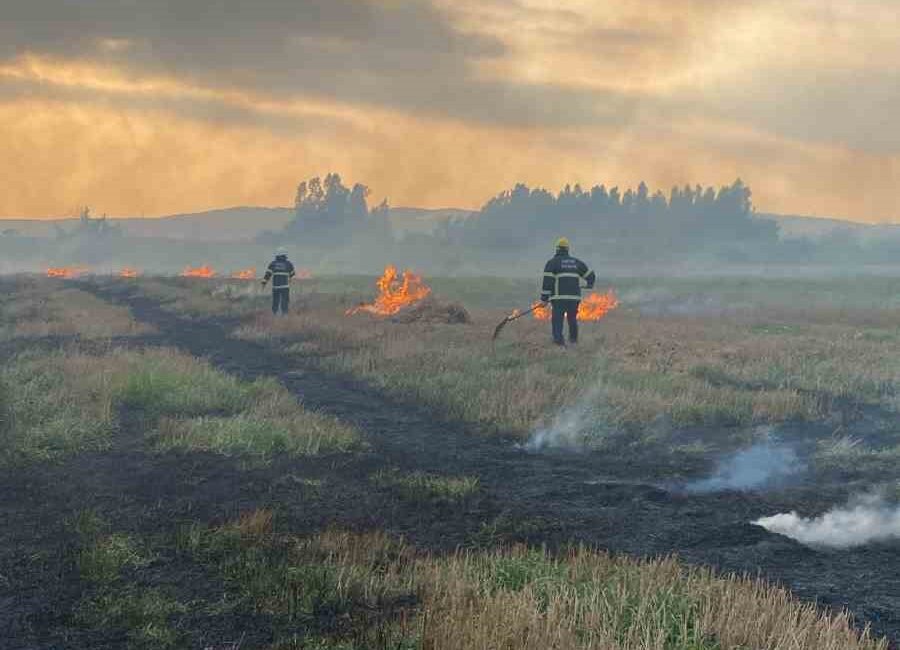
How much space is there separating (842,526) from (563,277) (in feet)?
36.2

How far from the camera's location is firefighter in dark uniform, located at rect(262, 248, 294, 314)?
78.5 ft

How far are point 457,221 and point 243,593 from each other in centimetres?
16106

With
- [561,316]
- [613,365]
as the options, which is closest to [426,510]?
[613,365]

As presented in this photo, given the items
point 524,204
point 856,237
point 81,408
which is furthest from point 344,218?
point 81,408

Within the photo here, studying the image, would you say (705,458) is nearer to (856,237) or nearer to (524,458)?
(524,458)

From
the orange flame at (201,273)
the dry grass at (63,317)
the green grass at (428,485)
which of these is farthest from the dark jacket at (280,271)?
the orange flame at (201,273)

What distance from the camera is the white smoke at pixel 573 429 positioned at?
10.8 m

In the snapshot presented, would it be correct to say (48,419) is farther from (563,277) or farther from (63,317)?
(63,317)

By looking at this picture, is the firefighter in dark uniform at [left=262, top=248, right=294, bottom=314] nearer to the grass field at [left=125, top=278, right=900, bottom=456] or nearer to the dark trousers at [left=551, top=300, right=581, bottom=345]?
the grass field at [left=125, top=278, right=900, bottom=456]

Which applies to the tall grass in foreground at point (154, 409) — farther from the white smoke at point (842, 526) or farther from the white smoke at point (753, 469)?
the white smoke at point (842, 526)

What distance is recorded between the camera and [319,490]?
26.9ft

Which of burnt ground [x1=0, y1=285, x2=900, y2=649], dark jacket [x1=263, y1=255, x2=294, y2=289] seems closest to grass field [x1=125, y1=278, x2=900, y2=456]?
dark jacket [x1=263, y1=255, x2=294, y2=289]

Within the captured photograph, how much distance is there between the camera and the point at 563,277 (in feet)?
59.2

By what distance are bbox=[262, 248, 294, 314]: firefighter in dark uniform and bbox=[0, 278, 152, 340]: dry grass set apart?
372 cm
